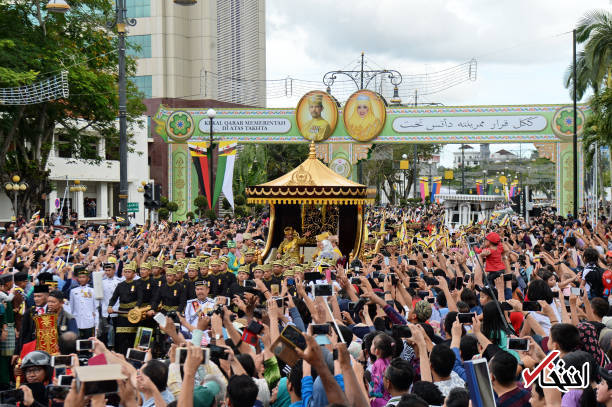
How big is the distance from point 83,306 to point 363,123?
22.8 metres

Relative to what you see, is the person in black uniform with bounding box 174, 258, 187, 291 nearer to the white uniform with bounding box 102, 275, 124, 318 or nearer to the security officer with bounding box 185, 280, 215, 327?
the security officer with bounding box 185, 280, 215, 327

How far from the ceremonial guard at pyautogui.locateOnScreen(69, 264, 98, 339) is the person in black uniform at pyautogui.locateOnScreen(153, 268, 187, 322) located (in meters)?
0.93

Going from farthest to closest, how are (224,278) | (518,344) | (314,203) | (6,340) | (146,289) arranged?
(314,203) < (224,278) < (146,289) < (6,340) < (518,344)

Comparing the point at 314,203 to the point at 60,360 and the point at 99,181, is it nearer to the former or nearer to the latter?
the point at 60,360

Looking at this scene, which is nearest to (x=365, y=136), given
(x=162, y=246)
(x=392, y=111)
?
(x=392, y=111)

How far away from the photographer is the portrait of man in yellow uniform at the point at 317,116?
32125mm

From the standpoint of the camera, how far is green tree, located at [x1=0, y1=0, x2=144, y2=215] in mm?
26484

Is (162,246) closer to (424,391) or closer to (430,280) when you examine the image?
(430,280)

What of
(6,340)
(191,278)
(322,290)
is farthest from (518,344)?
(191,278)

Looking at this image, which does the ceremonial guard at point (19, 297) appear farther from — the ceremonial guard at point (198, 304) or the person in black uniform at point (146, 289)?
the ceremonial guard at point (198, 304)

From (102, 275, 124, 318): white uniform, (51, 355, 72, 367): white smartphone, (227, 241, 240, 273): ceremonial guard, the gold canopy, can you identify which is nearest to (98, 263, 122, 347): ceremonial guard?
(102, 275, 124, 318): white uniform

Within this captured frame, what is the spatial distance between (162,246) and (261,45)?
41.2 meters

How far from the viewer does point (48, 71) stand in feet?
87.3

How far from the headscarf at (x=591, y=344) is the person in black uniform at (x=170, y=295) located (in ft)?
20.1
